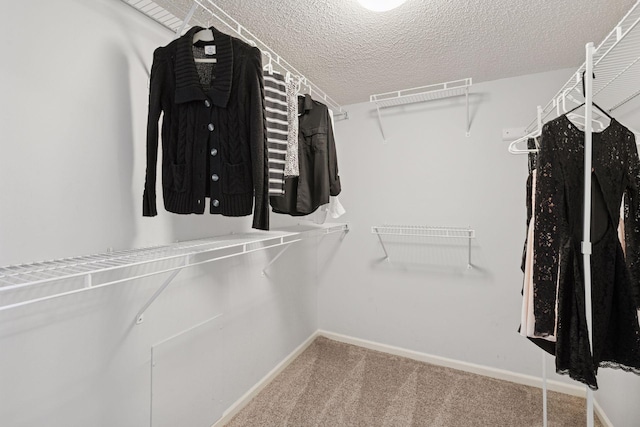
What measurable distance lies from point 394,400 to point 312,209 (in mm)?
1338

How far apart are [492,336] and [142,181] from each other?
243cm

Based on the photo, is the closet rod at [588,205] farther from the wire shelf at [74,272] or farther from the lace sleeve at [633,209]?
the wire shelf at [74,272]

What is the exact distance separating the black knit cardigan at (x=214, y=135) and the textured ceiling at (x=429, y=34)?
1.20 feet

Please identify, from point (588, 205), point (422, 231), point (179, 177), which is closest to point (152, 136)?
point (179, 177)

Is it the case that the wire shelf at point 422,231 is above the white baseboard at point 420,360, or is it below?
above

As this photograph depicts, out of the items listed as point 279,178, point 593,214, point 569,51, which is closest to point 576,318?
point 593,214

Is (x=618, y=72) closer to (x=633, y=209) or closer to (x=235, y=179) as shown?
(x=633, y=209)

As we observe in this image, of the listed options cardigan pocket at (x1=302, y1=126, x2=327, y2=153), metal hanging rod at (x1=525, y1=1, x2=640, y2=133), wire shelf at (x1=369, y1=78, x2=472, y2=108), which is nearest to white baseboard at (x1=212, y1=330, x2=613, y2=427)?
cardigan pocket at (x1=302, y1=126, x2=327, y2=153)

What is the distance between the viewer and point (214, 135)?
1.13 metres

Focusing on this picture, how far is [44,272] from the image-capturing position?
2.87ft

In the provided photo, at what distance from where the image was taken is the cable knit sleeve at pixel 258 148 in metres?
1.10

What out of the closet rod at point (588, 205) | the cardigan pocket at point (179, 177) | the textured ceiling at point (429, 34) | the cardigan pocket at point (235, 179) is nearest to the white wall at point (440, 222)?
the textured ceiling at point (429, 34)

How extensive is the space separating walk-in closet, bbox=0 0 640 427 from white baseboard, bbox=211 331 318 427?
0.05ft

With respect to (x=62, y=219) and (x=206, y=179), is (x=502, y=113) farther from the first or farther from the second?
(x=62, y=219)
